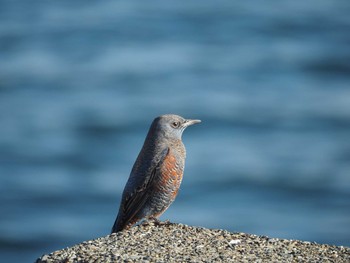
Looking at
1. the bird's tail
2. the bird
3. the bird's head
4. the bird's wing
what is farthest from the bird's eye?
the bird's tail

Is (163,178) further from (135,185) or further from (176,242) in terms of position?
(176,242)

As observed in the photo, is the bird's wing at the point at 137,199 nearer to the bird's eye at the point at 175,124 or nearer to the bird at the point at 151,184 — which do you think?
the bird at the point at 151,184

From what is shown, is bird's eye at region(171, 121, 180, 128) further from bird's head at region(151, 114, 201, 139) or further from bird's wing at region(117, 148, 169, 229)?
bird's wing at region(117, 148, 169, 229)

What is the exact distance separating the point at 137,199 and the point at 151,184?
7.9 inches

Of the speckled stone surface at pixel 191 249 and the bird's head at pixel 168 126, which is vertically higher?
the bird's head at pixel 168 126

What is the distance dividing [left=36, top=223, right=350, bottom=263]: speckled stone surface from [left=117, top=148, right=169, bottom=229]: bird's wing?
2.56ft

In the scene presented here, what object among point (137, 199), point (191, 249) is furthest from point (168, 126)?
point (191, 249)

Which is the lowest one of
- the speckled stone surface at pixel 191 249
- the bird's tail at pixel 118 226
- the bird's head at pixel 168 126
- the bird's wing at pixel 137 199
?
the speckled stone surface at pixel 191 249

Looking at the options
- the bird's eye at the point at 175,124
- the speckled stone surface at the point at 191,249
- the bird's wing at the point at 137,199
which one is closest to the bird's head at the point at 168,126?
the bird's eye at the point at 175,124

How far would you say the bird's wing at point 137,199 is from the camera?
281 inches

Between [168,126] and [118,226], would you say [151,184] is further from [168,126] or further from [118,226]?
[168,126]

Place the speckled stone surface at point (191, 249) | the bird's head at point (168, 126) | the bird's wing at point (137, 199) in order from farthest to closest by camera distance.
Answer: the bird's head at point (168, 126), the bird's wing at point (137, 199), the speckled stone surface at point (191, 249)

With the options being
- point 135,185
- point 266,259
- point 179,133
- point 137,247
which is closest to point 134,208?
point 135,185

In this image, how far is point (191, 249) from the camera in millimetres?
5727
